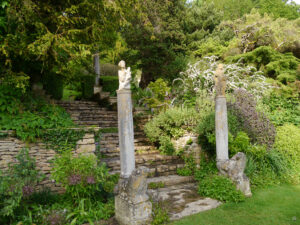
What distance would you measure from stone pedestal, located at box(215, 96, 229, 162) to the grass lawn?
1093mm

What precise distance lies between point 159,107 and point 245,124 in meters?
3.40

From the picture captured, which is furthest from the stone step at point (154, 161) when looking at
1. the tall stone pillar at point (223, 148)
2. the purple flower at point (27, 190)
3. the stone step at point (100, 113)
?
the stone step at point (100, 113)

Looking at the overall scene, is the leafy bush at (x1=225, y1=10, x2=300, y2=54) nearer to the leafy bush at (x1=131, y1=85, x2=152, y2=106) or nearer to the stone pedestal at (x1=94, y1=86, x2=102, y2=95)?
the leafy bush at (x1=131, y1=85, x2=152, y2=106)

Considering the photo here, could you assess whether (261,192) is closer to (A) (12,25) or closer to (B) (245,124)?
(B) (245,124)

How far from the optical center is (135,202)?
3518 millimetres

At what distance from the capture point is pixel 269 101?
871 cm

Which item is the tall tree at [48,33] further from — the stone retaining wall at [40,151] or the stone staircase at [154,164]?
the stone staircase at [154,164]

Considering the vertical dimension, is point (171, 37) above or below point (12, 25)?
above

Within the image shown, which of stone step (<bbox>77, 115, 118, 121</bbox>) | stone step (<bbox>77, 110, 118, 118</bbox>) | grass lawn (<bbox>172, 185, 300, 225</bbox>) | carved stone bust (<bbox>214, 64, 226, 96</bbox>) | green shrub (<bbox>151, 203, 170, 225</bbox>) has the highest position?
carved stone bust (<bbox>214, 64, 226, 96</bbox>)

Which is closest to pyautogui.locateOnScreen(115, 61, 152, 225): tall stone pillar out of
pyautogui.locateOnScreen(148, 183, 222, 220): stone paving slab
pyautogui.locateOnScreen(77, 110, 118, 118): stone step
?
pyautogui.locateOnScreen(148, 183, 222, 220): stone paving slab

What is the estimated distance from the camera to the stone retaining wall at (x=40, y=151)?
4.20 metres

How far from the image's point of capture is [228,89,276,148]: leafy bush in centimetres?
650

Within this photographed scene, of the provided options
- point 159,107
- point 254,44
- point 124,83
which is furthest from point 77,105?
point 254,44

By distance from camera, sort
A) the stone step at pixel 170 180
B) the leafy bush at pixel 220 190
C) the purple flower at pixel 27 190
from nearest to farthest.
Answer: the purple flower at pixel 27 190 < the leafy bush at pixel 220 190 < the stone step at pixel 170 180
